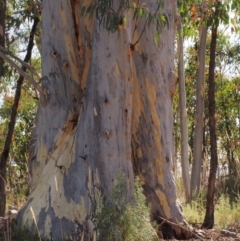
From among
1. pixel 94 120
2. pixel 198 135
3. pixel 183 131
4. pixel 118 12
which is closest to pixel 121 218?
pixel 94 120

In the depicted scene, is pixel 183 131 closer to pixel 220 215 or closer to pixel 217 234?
pixel 220 215

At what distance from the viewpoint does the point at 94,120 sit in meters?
8.03

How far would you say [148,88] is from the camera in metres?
8.83

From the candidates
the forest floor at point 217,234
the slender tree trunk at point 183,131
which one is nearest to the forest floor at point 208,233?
the forest floor at point 217,234

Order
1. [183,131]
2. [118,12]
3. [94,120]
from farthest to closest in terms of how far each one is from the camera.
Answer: [183,131] < [118,12] < [94,120]

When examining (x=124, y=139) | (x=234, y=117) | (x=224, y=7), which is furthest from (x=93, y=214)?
(x=234, y=117)

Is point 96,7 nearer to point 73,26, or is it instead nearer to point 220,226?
point 73,26

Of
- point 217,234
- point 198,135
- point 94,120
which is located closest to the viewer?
point 94,120

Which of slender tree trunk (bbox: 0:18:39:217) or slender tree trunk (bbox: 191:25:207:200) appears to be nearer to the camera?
slender tree trunk (bbox: 0:18:39:217)

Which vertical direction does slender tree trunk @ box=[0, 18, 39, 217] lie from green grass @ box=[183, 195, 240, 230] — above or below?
above

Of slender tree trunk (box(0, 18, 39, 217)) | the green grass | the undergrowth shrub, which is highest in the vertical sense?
slender tree trunk (box(0, 18, 39, 217))

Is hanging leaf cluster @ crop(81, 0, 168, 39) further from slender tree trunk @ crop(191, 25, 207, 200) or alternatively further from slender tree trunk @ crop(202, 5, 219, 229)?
slender tree trunk @ crop(191, 25, 207, 200)

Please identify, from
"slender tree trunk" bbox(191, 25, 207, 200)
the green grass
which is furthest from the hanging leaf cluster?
"slender tree trunk" bbox(191, 25, 207, 200)

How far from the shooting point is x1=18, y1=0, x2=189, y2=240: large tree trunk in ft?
26.0
